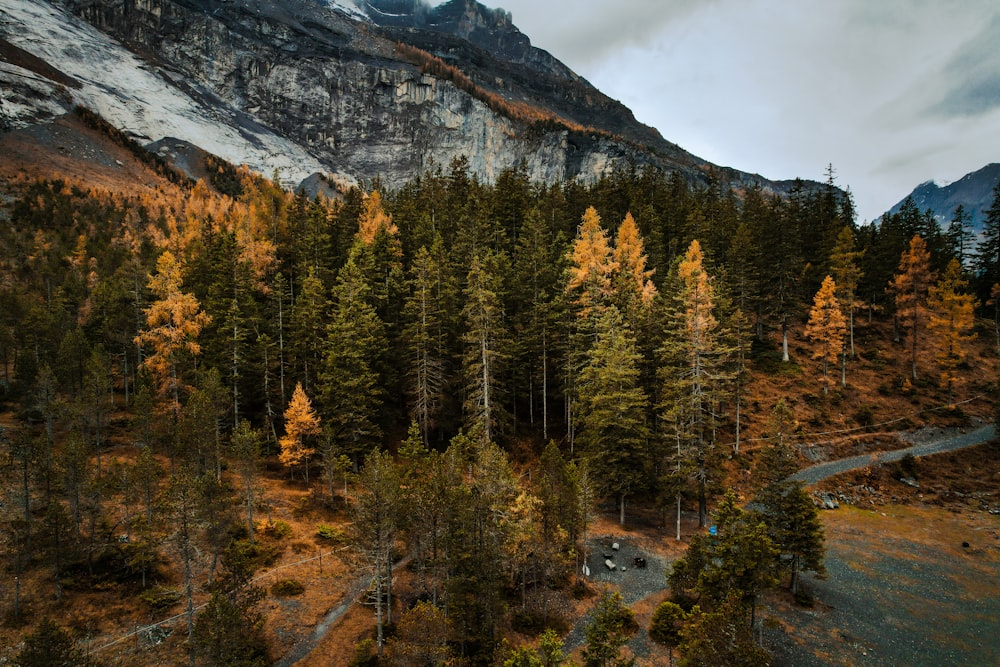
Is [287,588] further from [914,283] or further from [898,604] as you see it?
[914,283]

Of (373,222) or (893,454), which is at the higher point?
(373,222)

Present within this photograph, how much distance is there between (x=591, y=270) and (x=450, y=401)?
16447 mm

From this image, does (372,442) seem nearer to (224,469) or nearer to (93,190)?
(224,469)

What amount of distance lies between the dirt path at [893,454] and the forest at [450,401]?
→ 359 cm

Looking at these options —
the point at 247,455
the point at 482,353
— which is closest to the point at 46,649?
the point at 247,455

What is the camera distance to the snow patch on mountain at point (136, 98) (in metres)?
165

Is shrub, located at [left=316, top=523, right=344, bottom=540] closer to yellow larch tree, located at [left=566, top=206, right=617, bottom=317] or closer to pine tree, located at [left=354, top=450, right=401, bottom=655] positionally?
pine tree, located at [left=354, top=450, right=401, bottom=655]

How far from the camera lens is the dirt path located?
123ft

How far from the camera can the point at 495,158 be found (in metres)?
190

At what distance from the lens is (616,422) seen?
101ft

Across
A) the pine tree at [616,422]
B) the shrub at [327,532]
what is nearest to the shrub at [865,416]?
the pine tree at [616,422]

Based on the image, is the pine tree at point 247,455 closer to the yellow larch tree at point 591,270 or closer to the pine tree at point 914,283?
the yellow larch tree at point 591,270

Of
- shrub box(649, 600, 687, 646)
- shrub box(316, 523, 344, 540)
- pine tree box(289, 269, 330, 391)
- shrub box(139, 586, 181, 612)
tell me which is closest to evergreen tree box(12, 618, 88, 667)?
shrub box(139, 586, 181, 612)

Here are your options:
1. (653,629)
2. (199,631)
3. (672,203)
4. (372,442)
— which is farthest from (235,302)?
(672,203)
